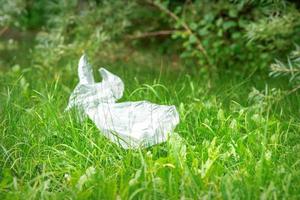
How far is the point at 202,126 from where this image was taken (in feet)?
9.11

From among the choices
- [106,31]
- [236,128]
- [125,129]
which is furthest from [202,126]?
[106,31]

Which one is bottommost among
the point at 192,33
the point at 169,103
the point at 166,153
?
the point at 166,153

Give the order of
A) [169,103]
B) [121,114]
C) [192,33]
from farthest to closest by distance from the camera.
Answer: [192,33] → [169,103] → [121,114]

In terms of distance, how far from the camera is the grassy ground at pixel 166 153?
2.14m

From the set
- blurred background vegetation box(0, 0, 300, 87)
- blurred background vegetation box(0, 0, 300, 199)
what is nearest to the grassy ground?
blurred background vegetation box(0, 0, 300, 199)

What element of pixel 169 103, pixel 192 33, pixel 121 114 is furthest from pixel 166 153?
pixel 192 33

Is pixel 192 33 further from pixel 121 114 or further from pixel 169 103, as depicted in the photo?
pixel 121 114

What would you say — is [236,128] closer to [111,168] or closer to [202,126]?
[202,126]

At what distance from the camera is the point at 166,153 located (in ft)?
8.49

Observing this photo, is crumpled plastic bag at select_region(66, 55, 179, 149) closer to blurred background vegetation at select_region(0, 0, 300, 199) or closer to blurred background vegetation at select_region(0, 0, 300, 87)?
blurred background vegetation at select_region(0, 0, 300, 199)

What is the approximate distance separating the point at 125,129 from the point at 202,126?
0.38 meters

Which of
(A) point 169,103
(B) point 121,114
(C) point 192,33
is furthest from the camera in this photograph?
A: (C) point 192,33

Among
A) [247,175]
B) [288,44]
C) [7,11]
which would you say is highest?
[7,11]

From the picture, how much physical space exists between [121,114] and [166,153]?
0.35 m
